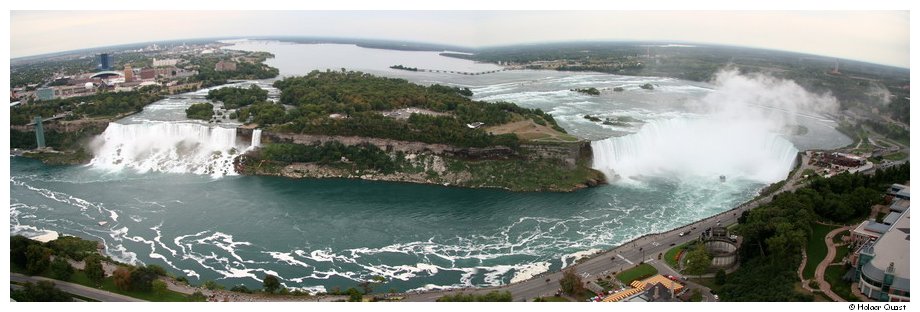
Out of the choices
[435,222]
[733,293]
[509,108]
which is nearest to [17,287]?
[435,222]

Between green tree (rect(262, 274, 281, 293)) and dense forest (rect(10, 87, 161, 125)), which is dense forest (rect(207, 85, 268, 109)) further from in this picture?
green tree (rect(262, 274, 281, 293))

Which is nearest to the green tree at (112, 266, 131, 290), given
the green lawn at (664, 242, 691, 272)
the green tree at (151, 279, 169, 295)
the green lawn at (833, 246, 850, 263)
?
the green tree at (151, 279, 169, 295)

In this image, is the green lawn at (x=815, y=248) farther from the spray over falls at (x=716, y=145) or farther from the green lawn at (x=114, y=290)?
the green lawn at (x=114, y=290)

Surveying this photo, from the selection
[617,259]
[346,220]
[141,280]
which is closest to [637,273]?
[617,259]

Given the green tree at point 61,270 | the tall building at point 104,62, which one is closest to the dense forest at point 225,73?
the tall building at point 104,62

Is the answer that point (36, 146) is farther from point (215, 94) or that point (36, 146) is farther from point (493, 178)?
point (493, 178)

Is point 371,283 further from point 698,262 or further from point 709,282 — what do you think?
point 709,282
